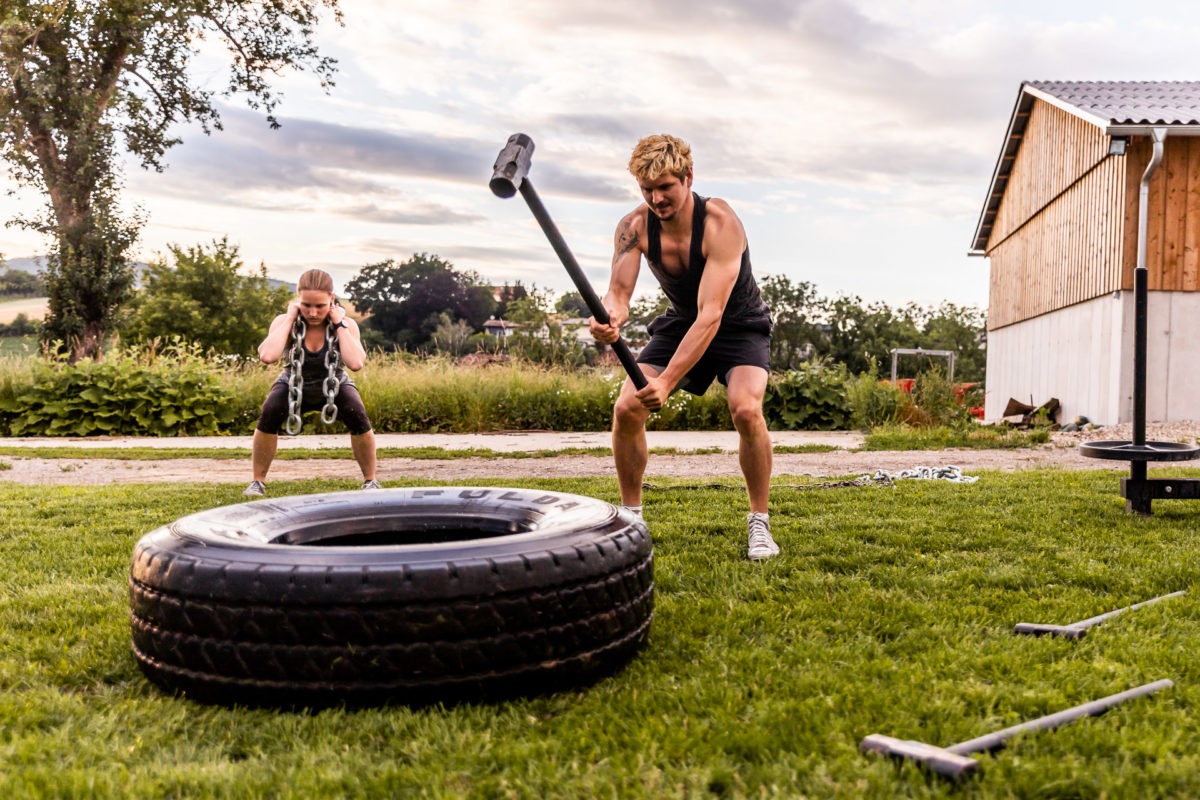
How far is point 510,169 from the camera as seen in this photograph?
2549mm

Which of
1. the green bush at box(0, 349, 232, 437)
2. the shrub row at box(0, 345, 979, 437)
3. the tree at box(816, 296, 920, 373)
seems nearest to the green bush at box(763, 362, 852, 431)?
the shrub row at box(0, 345, 979, 437)

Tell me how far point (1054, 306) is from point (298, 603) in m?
16.1

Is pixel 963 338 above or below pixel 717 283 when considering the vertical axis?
above

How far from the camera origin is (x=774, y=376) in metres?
13.3

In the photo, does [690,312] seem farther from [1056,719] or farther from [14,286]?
[14,286]

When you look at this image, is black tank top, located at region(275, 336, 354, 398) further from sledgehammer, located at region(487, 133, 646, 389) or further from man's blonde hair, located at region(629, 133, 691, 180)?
sledgehammer, located at region(487, 133, 646, 389)

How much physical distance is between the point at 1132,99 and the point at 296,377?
45.9ft

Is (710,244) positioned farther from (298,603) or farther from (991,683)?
(298,603)

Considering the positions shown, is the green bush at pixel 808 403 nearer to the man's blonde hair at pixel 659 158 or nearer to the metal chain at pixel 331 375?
the metal chain at pixel 331 375

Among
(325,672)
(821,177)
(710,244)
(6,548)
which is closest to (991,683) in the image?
(325,672)

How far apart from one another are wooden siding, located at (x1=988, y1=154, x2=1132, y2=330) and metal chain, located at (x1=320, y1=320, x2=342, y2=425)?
1124cm

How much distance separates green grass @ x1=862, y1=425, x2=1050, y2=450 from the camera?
29.8ft

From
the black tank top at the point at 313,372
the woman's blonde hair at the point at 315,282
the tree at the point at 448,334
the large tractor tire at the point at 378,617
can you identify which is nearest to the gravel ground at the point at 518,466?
the black tank top at the point at 313,372

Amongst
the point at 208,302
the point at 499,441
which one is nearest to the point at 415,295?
the point at 208,302
